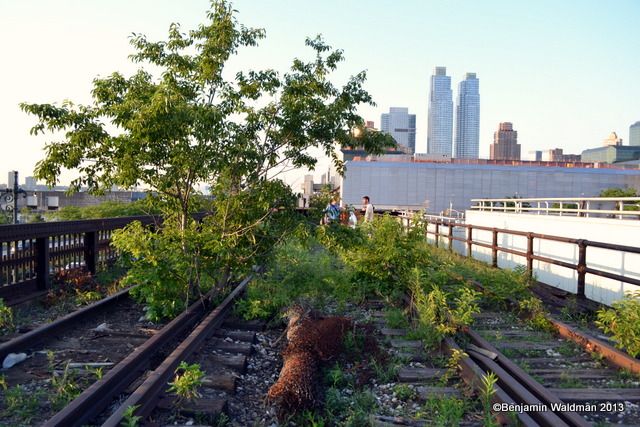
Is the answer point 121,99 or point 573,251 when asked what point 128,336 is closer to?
point 121,99

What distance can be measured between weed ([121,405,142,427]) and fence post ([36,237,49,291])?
5961 mm

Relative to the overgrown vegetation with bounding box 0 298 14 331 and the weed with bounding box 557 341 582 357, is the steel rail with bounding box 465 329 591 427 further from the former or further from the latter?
the overgrown vegetation with bounding box 0 298 14 331

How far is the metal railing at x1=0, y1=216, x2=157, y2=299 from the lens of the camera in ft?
26.9

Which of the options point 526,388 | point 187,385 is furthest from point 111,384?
point 526,388

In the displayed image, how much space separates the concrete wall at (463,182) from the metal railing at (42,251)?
248ft

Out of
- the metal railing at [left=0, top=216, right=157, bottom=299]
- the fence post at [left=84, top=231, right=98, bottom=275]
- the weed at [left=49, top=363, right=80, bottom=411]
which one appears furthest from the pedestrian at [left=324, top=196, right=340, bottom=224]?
the fence post at [left=84, top=231, right=98, bottom=275]

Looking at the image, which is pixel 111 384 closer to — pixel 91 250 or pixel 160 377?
pixel 160 377

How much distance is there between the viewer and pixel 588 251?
1109 centimetres

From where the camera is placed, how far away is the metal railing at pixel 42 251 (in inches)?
323

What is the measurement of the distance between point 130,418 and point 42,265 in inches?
245

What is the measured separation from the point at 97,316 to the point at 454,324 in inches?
202

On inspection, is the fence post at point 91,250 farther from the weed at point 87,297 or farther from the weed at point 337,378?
the weed at point 337,378

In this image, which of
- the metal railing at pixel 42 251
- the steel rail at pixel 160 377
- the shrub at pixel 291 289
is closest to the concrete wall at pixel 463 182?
the metal railing at pixel 42 251

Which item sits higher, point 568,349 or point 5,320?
point 5,320
